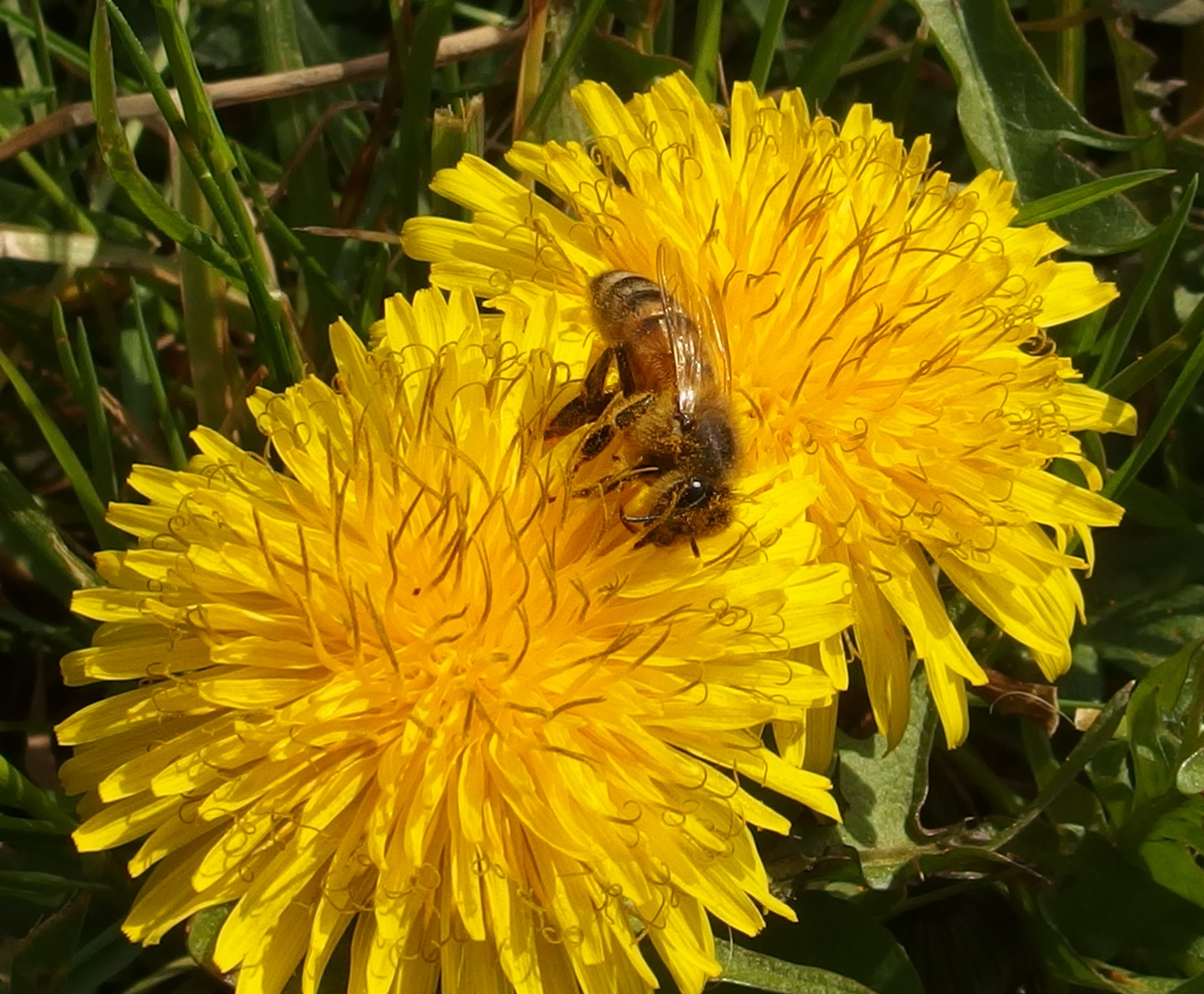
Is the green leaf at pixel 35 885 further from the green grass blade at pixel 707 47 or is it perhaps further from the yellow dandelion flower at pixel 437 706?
the green grass blade at pixel 707 47

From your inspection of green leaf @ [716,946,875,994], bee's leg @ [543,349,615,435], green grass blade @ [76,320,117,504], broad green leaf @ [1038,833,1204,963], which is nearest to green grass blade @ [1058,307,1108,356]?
broad green leaf @ [1038,833,1204,963]

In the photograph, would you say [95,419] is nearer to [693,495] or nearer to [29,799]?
[29,799]

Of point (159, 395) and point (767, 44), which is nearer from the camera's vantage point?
point (159, 395)

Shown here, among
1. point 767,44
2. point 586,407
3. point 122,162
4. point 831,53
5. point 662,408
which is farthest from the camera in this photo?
point 831,53

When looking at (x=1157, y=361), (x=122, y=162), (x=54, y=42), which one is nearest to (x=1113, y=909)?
(x=1157, y=361)

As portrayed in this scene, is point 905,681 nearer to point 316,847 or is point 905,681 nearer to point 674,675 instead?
point 674,675

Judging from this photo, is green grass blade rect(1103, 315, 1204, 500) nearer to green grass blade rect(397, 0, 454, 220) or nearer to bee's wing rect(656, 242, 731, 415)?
bee's wing rect(656, 242, 731, 415)

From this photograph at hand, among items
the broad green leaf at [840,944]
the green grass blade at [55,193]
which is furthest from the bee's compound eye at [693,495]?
the green grass blade at [55,193]
